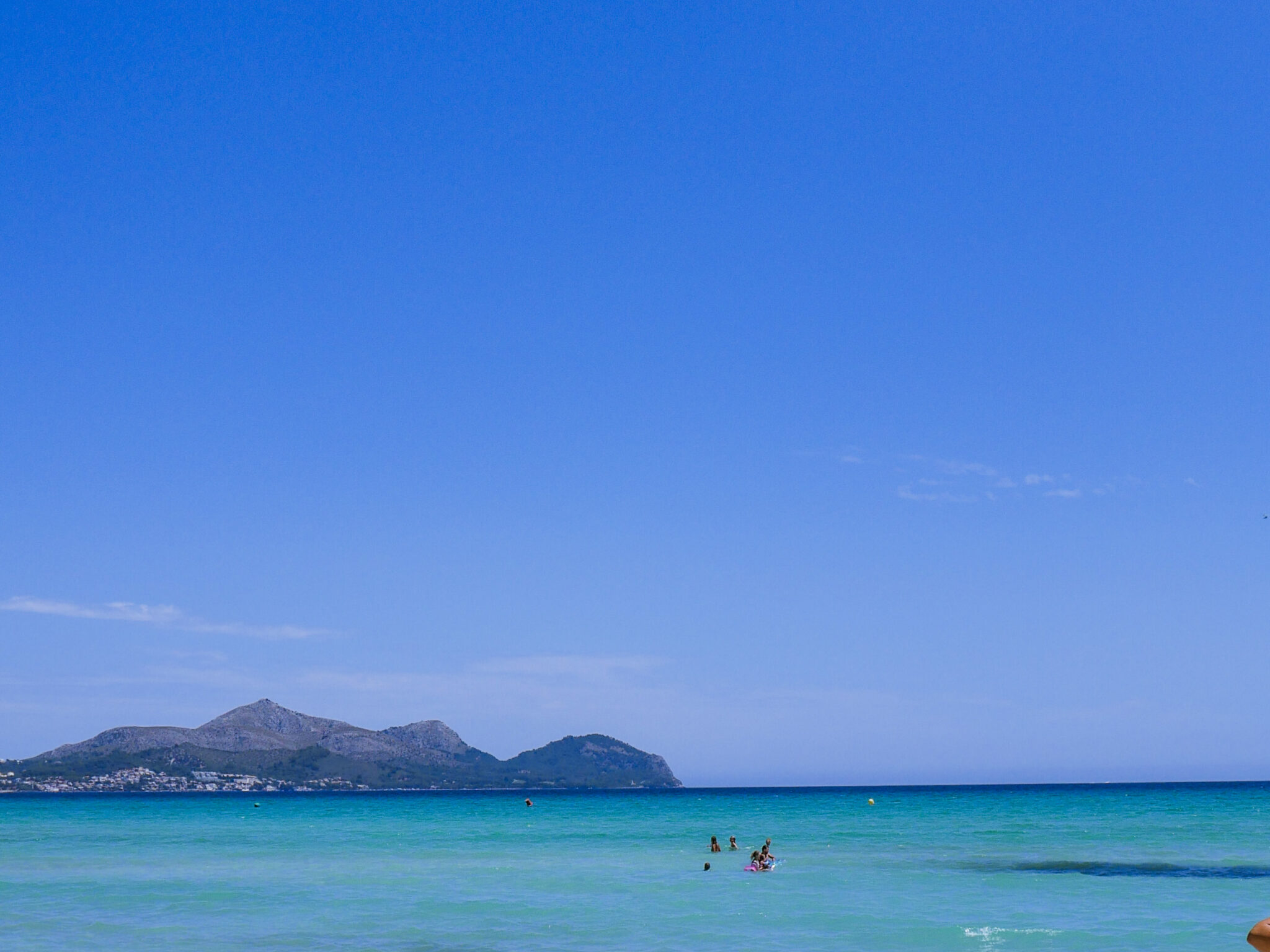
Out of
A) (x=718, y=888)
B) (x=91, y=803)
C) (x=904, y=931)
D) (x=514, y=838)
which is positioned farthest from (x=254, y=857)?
(x=91, y=803)

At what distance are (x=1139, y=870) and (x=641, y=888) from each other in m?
20.2

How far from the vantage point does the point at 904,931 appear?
102 feet

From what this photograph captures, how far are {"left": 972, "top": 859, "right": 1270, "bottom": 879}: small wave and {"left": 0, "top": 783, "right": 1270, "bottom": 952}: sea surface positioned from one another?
0.78 feet

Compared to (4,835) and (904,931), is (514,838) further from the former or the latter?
(904,931)

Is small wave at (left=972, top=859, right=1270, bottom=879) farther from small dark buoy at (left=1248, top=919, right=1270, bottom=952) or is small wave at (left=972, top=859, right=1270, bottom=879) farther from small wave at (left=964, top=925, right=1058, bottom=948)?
small dark buoy at (left=1248, top=919, right=1270, bottom=952)

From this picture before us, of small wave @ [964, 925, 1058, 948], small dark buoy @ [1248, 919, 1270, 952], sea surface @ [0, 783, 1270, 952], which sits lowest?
sea surface @ [0, 783, 1270, 952]

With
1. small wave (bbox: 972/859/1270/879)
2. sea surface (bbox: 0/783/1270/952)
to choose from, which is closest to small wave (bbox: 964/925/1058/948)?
sea surface (bbox: 0/783/1270/952)

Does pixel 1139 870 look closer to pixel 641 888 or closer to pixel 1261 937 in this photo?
pixel 641 888

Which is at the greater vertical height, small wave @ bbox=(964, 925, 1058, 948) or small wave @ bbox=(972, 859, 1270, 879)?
small wave @ bbox=(964, 925, 1058, 948)

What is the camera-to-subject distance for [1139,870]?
4675 centimetres

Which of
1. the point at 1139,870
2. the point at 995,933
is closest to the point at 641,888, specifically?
the point at 995,933

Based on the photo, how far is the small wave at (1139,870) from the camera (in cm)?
4431

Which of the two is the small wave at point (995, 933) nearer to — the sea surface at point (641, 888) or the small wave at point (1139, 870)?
the sea surface at point (641, 888)

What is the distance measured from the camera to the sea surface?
30484mm
